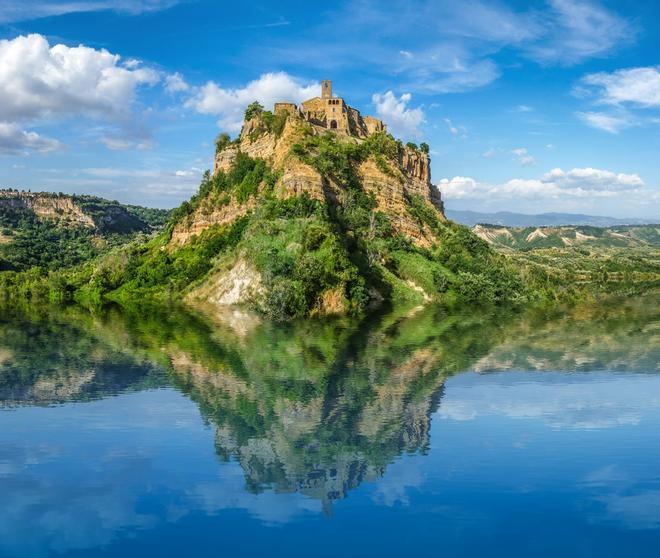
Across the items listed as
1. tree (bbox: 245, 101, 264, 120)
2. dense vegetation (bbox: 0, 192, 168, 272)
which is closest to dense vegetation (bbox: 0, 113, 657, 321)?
tree (bbox: 245, 101, 264, 120)

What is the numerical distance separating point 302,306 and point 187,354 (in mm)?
23277

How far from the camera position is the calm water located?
15398 mm

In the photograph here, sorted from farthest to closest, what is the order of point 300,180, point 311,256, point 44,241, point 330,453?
1. point 44,241
2. point 300,180
3. point 311,256
4. point 330,453

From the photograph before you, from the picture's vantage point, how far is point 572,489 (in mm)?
17922

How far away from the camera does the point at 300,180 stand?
82625mm

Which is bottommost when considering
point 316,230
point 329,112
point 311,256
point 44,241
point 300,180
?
point 311,256

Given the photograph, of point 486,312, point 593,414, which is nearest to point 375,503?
point 593,414

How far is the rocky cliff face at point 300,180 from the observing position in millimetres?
83875

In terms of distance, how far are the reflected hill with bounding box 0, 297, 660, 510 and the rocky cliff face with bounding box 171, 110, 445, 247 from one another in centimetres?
2856

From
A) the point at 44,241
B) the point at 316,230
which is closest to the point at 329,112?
the point at 316,230

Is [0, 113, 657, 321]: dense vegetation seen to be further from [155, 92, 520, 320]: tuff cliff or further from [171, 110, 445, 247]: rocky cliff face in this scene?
[171, 110, 445, 247]: rocky cliff face

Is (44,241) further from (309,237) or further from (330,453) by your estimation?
(330,453)

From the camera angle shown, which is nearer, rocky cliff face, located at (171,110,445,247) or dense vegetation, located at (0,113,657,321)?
dense vegetation, located at (0,113,657,321)

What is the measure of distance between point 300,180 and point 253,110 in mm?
25719
